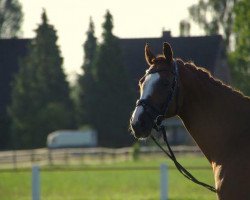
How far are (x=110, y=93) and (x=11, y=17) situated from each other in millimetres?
30192

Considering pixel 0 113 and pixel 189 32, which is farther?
pixel 189 32

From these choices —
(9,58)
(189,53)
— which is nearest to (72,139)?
(9,58)

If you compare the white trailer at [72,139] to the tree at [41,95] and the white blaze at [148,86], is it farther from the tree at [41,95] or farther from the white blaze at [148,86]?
the white blaze at [148,86]

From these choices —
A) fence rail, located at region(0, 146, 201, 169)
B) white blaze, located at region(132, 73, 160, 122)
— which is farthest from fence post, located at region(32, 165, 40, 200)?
fence rail, located at region(0, 146, 201, 169)

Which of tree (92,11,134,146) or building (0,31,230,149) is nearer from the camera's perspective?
building (0,31,230,149)

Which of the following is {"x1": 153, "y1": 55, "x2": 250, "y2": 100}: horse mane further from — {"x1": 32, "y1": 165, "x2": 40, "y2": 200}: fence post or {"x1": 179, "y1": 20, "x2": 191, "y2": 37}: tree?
{"x1": 179, "y1": 20, "x2": 191, "y2": 37}: tree

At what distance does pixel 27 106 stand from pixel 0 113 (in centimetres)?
481

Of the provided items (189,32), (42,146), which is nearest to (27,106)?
(42,146)

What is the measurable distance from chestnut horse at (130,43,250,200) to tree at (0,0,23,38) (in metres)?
71.1

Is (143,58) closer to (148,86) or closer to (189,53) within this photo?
(189,53)

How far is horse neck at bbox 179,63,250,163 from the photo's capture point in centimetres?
790

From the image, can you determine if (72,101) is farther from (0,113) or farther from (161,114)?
(161,114)

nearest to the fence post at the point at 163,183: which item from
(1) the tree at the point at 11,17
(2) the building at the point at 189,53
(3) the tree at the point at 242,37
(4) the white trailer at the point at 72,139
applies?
(3) the tree at the point at 242,37

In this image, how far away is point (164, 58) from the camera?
8078 millimetres
